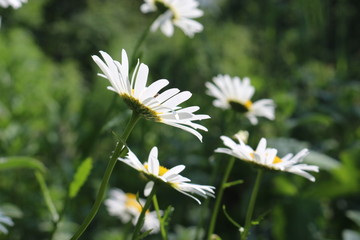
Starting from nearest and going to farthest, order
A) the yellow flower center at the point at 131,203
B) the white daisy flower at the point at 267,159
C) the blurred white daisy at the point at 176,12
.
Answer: the white daisy flower at the point at 267,159, the blurred white daisy at the point at 176,12, the yellow flower center at the point at 131,203

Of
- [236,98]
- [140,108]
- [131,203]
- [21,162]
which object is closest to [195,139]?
[131,203]

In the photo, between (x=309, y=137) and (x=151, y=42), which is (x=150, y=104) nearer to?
(x=309, y=137)

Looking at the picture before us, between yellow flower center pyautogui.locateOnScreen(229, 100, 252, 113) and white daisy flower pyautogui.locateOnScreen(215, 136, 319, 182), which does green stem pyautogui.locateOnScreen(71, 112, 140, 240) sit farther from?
yellow flower center pyautogui.locateOnScreen(229, 100, 252, 113)

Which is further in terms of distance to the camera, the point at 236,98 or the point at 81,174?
the point at 236,98

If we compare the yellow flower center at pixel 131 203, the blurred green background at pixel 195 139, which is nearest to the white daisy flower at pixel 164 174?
the blurred green background at pixel 195 139

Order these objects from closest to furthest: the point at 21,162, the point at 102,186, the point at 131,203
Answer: the point at 102,186, the point at 21,162, the point at 131,203

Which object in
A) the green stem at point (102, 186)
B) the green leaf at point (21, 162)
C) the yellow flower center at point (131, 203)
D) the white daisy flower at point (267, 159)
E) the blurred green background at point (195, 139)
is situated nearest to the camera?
the green stem at point (102, 186)

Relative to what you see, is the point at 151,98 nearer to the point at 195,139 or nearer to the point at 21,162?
the point at 21,162

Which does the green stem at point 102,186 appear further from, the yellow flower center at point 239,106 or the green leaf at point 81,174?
the yellow flower center at point 239,106
